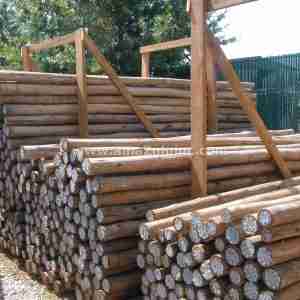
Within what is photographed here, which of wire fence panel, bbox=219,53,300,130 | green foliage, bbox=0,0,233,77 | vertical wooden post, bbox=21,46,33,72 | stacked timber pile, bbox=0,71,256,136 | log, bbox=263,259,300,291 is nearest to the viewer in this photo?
Answer: log, bbox=263,259,300,291

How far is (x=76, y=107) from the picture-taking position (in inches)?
293

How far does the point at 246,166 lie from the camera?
5594 millimetres

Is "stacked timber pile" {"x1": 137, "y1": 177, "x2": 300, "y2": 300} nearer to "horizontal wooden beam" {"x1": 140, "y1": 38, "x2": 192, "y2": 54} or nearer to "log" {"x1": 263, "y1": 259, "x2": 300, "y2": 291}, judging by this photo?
"log" {"x1": 263, "y1": 259, "x2": 300, "y2": 291}

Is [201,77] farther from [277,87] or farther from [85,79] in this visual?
[277,87]

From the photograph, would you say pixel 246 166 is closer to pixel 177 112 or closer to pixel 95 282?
pixel 95 282

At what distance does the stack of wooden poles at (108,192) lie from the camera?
4922mm

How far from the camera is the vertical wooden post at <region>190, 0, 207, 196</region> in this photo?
4754mm

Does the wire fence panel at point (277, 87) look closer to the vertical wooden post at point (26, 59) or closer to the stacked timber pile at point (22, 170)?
the stacked timber pile at point (22, 170)

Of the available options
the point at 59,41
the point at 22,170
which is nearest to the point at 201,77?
the point at 22,170

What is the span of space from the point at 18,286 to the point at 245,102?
12.7 ft

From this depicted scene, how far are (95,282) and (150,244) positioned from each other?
1.06m

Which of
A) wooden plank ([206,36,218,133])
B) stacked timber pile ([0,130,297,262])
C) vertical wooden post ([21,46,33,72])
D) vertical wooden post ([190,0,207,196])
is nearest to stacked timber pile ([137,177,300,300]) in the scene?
vertical wooden post ([190,0,207,196])

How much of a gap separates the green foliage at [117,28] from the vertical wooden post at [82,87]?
30.4ft

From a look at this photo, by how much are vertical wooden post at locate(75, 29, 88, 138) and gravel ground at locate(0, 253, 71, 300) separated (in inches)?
89.8
